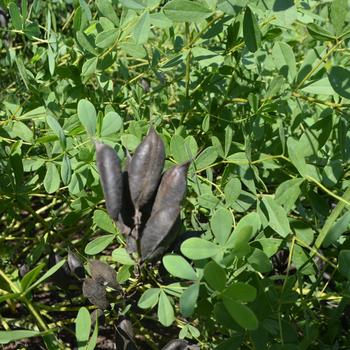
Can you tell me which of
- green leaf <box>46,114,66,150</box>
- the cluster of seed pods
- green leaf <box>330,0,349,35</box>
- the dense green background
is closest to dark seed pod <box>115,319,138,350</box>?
the dense green background

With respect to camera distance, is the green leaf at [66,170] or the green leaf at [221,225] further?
the green leaf at [66,170]

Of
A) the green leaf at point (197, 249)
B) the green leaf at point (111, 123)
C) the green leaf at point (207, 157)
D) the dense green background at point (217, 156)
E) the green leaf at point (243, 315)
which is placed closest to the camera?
the green leaf at point (243, 315)

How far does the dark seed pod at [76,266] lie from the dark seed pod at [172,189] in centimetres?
40

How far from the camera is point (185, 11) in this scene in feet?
3.45

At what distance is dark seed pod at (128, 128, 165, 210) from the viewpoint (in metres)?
0.86

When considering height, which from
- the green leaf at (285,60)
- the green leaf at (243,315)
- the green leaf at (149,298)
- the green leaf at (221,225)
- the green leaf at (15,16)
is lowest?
the green leaf at (149,298)

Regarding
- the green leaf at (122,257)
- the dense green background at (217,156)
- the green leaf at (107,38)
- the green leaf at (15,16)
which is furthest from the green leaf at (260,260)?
the green leaf at (15,16)

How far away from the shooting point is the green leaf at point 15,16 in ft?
4.04

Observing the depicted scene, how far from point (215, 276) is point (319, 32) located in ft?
1.68

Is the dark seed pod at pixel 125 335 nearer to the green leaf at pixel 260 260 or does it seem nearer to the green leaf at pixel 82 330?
the green leaf at pixel 82 330

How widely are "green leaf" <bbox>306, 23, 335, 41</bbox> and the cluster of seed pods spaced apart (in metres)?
0.37

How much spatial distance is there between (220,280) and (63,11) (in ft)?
5.56

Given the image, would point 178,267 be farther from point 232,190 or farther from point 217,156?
point 217,156

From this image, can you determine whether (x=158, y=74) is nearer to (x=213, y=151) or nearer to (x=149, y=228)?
(x=213, y=151)
